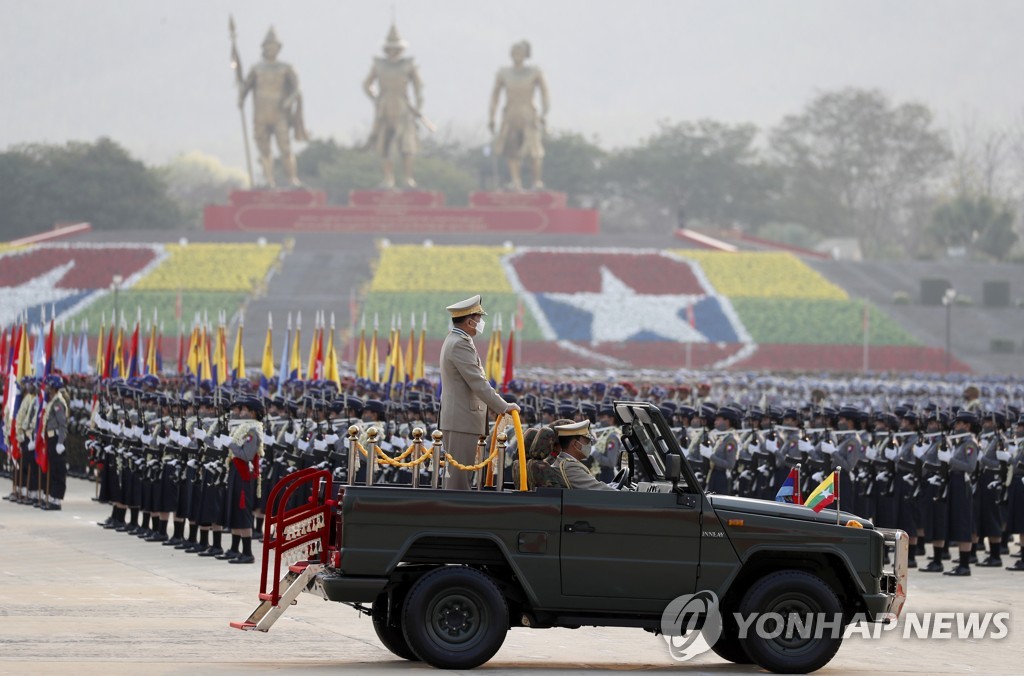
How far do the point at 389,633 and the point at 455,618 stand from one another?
629mm

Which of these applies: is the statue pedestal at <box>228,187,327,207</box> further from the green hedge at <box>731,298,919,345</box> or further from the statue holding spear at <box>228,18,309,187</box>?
the green hedge at <box>731,298,919,345</box>

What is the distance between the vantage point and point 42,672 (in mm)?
8828

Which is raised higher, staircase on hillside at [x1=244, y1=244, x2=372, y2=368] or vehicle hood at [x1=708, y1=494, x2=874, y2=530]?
staircase on hillside at [x1=244, y1=244, x2=372, y2=368]

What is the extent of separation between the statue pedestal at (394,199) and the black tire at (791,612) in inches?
2402

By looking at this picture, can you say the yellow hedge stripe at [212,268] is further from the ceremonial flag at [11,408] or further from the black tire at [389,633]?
the black tire at [389,633]

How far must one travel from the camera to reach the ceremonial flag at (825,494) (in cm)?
1009

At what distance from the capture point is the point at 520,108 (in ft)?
226

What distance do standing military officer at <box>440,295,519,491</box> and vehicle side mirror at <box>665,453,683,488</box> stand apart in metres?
1.15

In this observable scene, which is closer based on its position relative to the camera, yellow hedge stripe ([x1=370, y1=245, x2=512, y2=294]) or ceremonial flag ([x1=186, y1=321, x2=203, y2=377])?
ceremonial flag ([x1=186, y1=321, x2=203, y2=377])

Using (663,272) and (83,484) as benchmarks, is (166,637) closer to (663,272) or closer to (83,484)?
(83,484)

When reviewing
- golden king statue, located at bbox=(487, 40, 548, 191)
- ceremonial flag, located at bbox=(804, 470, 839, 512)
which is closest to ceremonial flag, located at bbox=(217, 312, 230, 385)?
ceremonial flag, located at bbox=(804, 470, 839, 512)

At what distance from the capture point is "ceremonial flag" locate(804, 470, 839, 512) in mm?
10094

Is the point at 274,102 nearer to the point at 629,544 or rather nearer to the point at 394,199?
the point at 394,199

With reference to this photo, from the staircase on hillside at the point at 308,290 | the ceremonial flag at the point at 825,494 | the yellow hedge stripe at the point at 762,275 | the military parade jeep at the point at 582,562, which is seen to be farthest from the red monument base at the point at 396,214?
the military parade jeep at the point at 582,562
